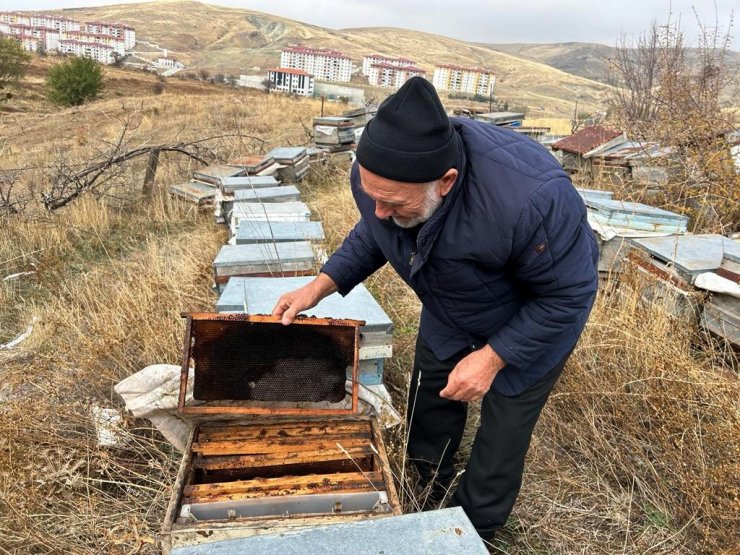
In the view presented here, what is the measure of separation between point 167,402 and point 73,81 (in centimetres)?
3352

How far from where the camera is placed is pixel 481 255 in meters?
1.88

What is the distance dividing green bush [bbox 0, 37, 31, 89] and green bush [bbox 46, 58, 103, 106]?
603 centimetres

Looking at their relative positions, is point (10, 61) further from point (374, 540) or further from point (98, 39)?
point (98, 39)

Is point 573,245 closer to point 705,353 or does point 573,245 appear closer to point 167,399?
point 167,399

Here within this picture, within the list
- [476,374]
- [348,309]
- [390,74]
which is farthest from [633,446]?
[390,74]

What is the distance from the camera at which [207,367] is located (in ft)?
7.75

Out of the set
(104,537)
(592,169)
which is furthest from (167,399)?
(592,169)

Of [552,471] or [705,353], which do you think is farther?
[705,353]

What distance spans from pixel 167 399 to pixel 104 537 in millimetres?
650

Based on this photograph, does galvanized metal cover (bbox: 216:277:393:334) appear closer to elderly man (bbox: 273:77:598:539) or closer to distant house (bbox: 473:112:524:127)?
elderly man (bbox: 273:77:598:539)

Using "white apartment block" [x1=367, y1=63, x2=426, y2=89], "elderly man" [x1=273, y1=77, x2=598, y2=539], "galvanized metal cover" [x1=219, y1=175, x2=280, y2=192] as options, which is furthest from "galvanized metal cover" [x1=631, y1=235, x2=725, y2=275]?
"white apartment block" [x1=367, y1=63, x2=426, y2=89]

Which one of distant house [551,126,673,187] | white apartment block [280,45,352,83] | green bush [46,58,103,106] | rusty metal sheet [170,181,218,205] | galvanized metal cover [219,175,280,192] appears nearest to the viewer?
galvanized metal cover [219,175,280,192]

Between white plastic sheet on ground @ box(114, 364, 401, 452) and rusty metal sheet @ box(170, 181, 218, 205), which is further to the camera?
rusty metal sheet @ box(170, 181, 218, 205)

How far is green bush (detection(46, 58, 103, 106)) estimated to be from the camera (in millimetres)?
29016
